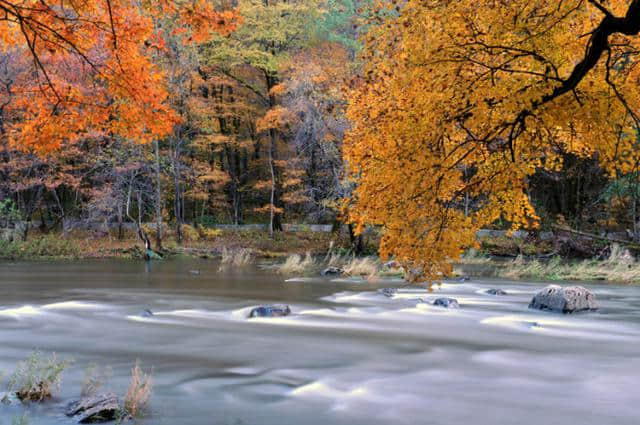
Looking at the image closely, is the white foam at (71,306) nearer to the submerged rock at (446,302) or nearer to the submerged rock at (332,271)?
the submerged rock at (446,302)

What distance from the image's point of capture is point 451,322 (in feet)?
45.0

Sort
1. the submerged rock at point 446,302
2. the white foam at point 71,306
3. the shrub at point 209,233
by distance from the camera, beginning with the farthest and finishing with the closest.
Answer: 1. the shrub at point 209,233
2. the submerged rock at point 446,302
3. the white foam at point 71,306

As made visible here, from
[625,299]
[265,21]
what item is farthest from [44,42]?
[265,21]

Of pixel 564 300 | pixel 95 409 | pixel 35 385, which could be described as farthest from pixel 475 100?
pixel 564 300

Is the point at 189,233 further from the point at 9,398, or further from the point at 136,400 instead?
the point at 136,400

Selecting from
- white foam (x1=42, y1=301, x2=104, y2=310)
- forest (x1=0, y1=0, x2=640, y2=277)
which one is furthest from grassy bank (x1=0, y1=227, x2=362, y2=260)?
forest (x1=0, y1=0, x2=640, y2=277)

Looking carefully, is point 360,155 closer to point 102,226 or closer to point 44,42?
point 44,42

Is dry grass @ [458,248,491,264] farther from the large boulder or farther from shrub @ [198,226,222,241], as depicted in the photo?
shrub @ [198,226,222,241]

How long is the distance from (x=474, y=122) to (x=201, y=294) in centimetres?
1267

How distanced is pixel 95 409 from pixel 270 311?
24.4 ft

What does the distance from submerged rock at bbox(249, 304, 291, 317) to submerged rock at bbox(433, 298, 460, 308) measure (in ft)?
13.0

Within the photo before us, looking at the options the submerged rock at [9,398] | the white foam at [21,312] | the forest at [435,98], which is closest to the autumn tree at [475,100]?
the forest at [435,98]

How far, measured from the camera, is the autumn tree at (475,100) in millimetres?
6266

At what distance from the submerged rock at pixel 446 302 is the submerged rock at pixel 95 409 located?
32.3ft
